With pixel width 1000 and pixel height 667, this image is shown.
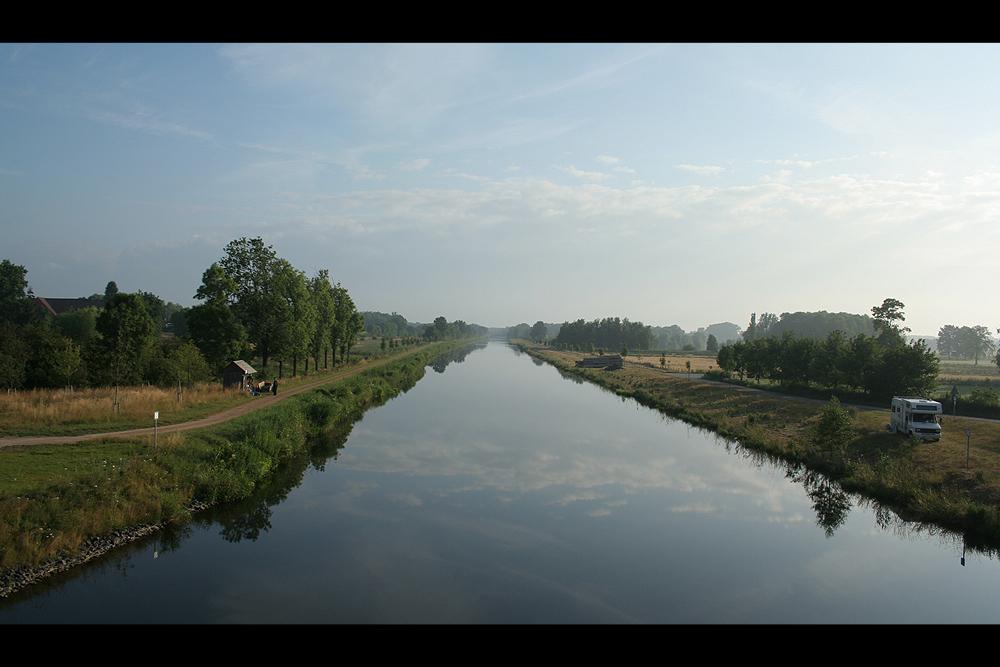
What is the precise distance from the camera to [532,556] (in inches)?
483

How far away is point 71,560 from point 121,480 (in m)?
2.63

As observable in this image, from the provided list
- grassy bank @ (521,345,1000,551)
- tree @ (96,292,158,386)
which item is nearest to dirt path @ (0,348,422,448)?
tree @ (96,292,158,386)

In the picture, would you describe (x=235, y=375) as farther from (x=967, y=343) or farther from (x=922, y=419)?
(x=967, y=343)

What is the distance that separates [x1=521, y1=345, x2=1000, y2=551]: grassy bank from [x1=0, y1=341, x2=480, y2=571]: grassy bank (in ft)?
69.9

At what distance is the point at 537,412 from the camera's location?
35625 millimetres

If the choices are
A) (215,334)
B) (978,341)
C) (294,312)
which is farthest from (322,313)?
(978,341)

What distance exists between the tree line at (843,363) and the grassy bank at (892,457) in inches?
117

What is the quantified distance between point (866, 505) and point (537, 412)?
20.9 metres

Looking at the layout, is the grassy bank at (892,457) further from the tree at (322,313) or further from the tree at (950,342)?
the tree at (950,342)

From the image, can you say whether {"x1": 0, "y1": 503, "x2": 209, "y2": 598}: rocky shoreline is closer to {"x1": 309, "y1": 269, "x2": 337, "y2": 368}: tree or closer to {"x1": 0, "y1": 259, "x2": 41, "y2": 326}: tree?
{"x1": 309, "y1": 269, "x2": 337, "y2": 368}: tree

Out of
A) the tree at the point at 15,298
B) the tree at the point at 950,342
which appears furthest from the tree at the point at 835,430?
the tree at the point at 950,342

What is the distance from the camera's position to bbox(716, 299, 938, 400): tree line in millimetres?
26891
